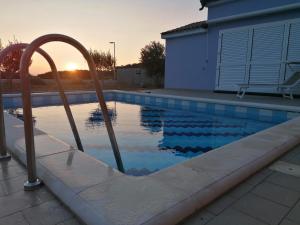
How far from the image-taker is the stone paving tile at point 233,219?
4.92 feet

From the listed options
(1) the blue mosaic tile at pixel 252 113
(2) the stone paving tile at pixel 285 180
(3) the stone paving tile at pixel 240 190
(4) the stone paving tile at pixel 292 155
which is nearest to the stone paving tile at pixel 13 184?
(3) the stone paving tile at pixel 240 190

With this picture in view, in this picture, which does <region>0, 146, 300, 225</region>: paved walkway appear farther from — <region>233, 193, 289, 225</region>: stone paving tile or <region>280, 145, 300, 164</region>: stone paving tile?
<region>280, 145, 300, 164</region>: stone paving tile

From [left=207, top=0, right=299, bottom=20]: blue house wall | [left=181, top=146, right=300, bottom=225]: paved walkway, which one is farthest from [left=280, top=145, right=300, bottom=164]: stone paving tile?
[left=207, top=0, right=299, bottom=20]: blue house wall

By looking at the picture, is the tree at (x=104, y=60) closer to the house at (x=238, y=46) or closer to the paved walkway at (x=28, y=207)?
the house at (x=238, y=46)

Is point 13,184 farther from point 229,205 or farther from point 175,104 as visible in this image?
point 175,104

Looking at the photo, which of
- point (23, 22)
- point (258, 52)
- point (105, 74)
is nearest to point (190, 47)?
point (258, 52)

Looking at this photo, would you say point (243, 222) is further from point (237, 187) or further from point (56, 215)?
point (56, 215)

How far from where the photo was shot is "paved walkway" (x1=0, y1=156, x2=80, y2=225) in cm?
151

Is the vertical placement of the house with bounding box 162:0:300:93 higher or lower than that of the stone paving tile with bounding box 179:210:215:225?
higher

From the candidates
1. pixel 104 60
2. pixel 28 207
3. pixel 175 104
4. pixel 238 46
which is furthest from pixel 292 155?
pixel 104 60

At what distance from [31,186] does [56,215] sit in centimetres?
50

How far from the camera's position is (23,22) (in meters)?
8.84

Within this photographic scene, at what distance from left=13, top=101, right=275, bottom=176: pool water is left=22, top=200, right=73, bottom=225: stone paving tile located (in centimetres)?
179

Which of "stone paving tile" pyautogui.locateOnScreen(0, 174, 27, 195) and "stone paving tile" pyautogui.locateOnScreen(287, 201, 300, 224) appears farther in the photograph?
"stone paving tile" pyautogui.locateOnScreen(0, 174, 27, 195)
